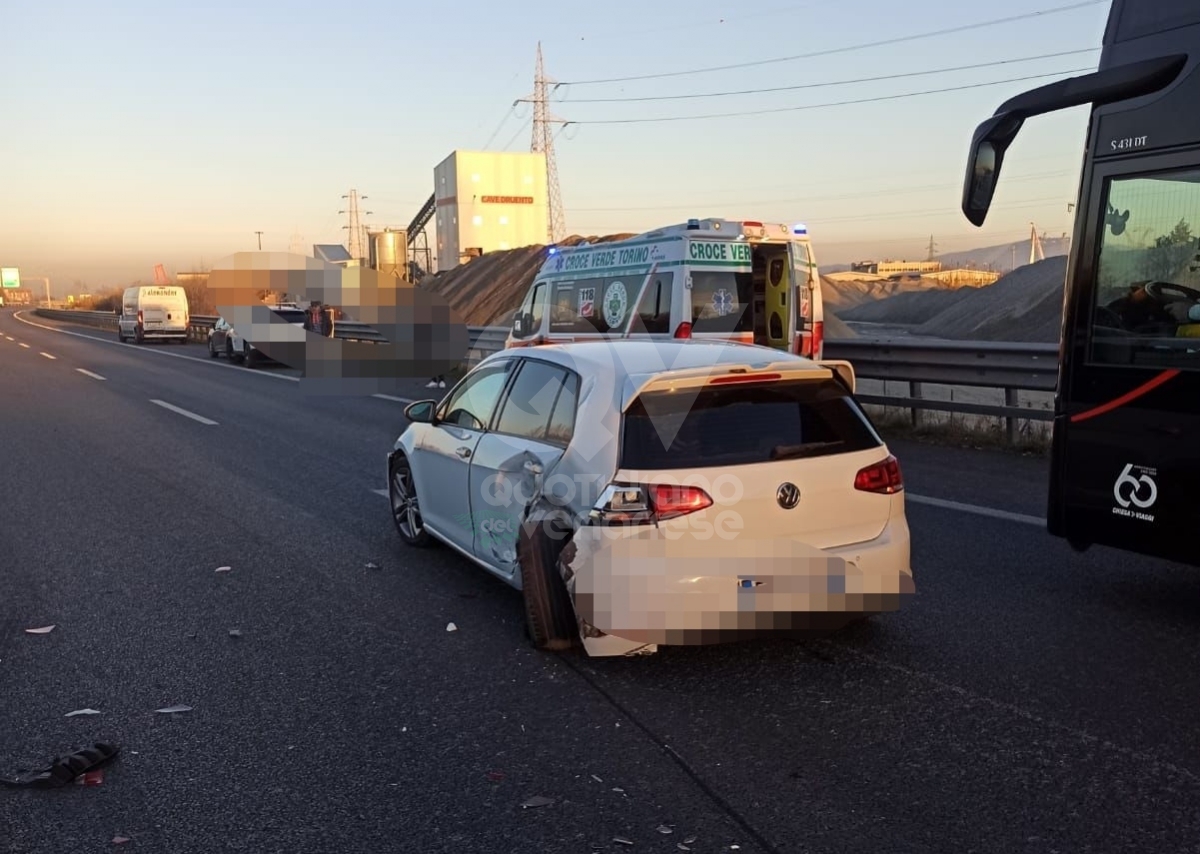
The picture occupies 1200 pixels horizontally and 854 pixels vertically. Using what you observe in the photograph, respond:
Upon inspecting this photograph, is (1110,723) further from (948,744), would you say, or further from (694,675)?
(694,675)

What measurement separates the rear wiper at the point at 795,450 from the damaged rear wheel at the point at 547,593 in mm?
1096

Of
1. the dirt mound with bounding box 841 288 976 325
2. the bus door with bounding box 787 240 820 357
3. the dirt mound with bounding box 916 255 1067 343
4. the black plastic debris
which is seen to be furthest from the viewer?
the dirt mound with bounding box 841 288 976 325

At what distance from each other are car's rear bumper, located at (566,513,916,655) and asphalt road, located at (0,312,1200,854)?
0.29m

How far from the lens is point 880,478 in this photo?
479cm

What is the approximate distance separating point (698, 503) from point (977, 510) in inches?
165

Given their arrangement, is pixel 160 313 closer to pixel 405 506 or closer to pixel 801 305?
pixel 801 305

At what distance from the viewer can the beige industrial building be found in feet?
182

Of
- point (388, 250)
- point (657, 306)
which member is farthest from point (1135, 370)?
point (388, 250)

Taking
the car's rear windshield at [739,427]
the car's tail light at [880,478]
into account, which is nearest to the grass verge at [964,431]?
the car's tail light at [880,478]

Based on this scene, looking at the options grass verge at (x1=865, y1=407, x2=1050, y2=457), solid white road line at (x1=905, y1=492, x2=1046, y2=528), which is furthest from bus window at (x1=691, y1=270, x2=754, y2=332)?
solid white road line at (x1=905, y1=492, x2=1046, y2=528)

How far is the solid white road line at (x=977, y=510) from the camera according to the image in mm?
7367

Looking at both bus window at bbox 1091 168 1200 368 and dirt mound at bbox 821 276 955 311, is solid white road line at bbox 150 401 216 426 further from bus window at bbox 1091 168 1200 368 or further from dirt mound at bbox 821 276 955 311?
dirt mound at bbox 821 276 955 311

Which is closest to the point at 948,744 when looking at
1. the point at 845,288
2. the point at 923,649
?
the point at 923,649

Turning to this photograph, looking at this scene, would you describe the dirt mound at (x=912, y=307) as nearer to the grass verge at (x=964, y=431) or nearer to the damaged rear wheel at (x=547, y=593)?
the grass verge at (x=964, y=431)
